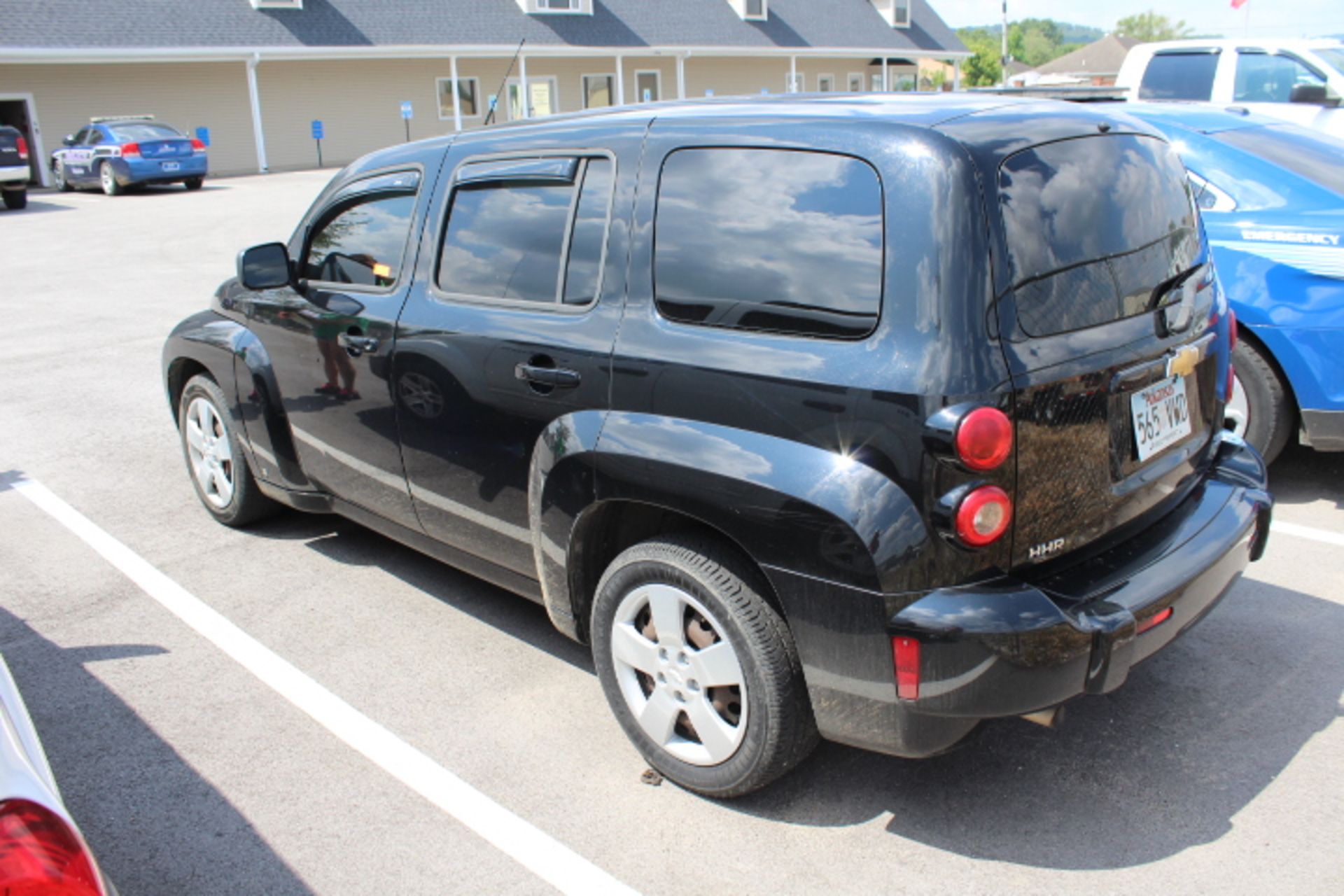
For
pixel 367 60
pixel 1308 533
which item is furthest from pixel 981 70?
pixel 1308 533

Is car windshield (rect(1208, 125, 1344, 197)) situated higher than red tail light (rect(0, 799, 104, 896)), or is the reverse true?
car windshield (rect(1208, 125, 1344, 197))

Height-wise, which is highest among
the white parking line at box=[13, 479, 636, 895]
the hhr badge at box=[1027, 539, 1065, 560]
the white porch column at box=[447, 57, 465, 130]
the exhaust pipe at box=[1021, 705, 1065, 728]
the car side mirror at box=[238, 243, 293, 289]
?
the white porch column at box=[447, 57, 465, 130]

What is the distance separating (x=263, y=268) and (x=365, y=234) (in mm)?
501

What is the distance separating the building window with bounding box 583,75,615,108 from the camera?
38.8 m

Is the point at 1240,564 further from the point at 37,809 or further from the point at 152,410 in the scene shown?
the point at 152,410

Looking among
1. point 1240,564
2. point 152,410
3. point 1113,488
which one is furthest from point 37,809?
point 152,410

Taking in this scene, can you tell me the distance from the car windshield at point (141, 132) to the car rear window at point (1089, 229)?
1045 inches

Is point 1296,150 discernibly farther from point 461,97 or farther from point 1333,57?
point 461,97

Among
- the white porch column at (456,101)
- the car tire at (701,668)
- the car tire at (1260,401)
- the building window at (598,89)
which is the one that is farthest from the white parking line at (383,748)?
the building window at (598,89)

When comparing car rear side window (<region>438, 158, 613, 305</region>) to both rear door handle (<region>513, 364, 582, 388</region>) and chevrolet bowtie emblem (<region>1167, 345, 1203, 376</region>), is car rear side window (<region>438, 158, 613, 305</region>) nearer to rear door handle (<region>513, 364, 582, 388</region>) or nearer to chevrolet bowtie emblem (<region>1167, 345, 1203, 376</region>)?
rear door handle (<region>513, 364, 582, 388</region>)

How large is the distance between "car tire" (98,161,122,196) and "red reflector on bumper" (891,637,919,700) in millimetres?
27039

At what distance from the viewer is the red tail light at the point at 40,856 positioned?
179 centimetres

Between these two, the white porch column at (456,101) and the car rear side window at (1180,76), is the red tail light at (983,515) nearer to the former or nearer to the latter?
the car rear side window at (1180,76)

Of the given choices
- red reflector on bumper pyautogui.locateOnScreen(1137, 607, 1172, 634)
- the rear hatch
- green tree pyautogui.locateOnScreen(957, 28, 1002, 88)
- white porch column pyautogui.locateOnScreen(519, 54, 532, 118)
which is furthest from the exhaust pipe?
green tree pyautogui.locateOnScreen(957, 28, 1002, 88)
